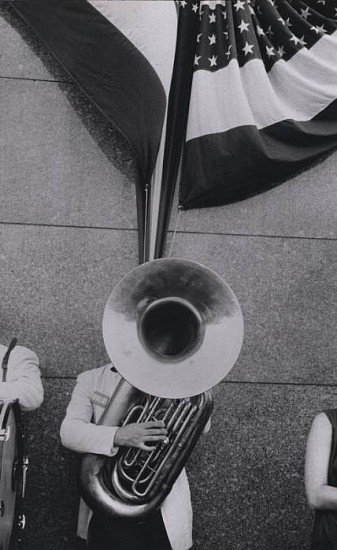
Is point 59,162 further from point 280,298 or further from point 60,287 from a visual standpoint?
point 280,298

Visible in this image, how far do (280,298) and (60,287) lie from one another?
171 centimetres

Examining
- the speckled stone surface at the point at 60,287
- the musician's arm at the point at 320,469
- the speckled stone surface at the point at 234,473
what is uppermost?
the musician's arm at the point at 320,469

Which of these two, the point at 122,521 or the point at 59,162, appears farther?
the point at 59,162

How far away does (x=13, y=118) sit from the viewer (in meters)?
4.91

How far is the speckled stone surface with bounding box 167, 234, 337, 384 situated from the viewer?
15.4 feet

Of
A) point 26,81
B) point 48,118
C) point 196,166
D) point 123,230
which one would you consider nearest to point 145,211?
point 123,230

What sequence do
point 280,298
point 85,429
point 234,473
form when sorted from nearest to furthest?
point 85,429
point 234,473
point 280,298

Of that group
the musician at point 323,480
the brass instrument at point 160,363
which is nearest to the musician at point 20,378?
the brass instrument at point 160,363

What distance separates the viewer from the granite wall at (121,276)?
14.5ft

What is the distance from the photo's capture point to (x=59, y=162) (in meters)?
4.88

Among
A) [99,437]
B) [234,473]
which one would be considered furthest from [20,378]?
[234,473]

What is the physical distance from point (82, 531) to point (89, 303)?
165cm

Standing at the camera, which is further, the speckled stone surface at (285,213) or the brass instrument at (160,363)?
the speckled stone surface at (285,213)

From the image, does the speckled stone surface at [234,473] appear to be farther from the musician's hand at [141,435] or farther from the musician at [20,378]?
the musician's hand at [141,435]
